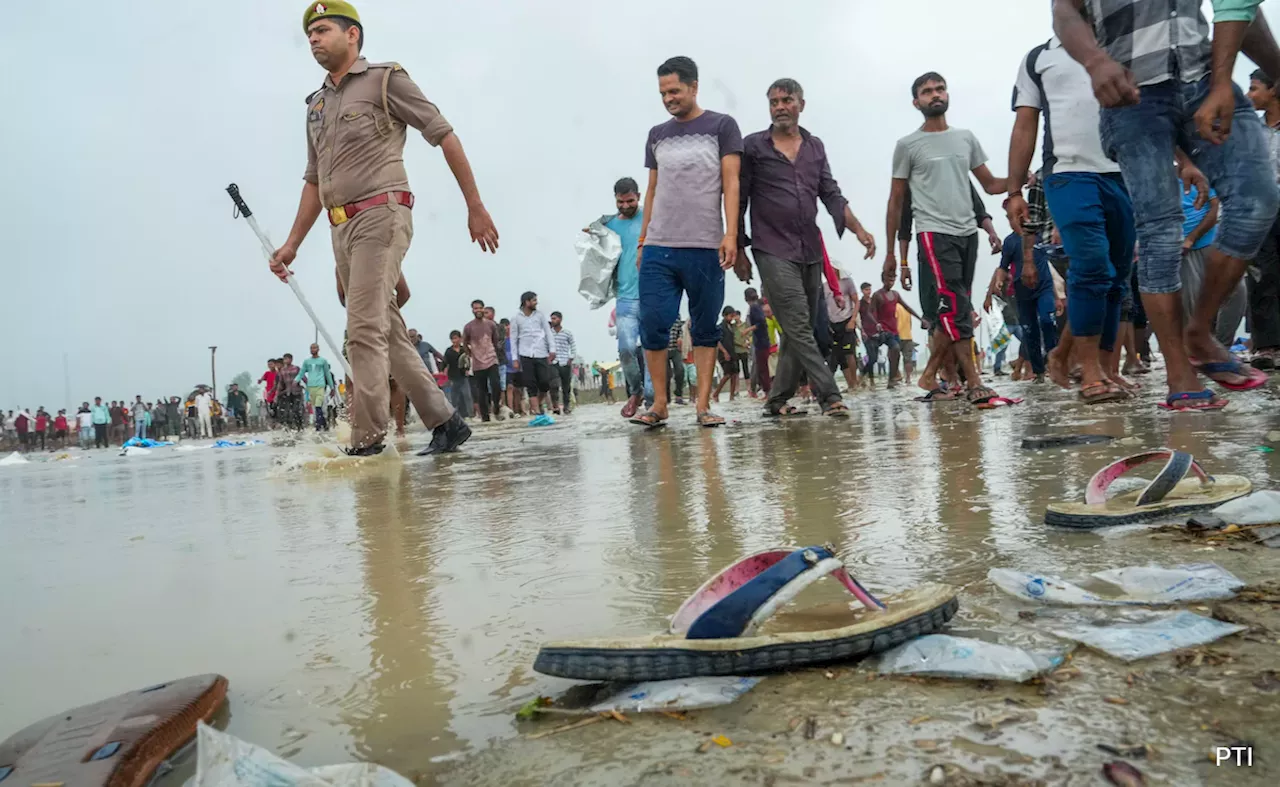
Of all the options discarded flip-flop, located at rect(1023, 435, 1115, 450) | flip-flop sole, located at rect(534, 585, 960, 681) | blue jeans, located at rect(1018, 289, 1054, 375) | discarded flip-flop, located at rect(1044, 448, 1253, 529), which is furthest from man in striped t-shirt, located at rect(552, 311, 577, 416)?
flip-flop sole, located at rect(534, 585, 960, 681)

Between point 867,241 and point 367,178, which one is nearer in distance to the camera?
point 367,178

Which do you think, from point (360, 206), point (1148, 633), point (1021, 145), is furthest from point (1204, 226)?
point (1148, 633)

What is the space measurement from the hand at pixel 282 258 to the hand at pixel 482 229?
115cm

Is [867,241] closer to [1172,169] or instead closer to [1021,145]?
[1021,145]

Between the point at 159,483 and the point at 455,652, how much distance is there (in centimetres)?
453

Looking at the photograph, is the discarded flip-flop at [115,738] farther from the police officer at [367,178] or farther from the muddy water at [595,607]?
the police officer at [367,178]

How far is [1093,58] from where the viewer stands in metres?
3.62

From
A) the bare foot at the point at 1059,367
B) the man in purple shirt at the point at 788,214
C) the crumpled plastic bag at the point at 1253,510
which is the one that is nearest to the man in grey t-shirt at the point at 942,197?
the bare foot at the point at 1059,367

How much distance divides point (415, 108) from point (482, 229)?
2.27ft

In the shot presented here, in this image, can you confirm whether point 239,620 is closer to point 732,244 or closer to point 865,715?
point 865,715

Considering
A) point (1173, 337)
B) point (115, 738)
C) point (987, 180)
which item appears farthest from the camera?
point (987, 180)

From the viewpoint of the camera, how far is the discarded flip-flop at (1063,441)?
9.99ft

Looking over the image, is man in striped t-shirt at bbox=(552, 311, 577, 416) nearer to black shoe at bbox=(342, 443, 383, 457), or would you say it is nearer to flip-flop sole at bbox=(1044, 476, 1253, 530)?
black shoe at bbox=(342, 443, 383, 457)

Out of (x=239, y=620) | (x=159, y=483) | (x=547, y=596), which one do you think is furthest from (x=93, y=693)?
(x=159, y=483)
